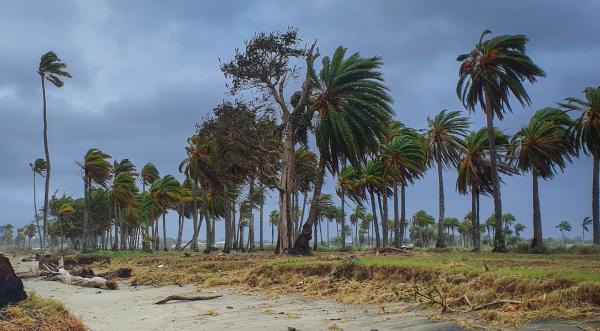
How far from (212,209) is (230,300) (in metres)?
55.5

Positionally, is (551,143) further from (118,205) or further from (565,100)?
(118,205)

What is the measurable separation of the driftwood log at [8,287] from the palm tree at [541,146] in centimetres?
3620

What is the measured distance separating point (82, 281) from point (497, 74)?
97.4 ft

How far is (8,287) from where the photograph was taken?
406 inches

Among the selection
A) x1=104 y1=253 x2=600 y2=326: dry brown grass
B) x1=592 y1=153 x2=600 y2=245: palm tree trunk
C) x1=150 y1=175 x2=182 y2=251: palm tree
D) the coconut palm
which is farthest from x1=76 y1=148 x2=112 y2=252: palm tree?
x1=592 y1=153 x2=600 y2=245: palm tree trunk

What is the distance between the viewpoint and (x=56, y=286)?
23.9 metres

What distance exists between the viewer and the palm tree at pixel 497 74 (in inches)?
1403

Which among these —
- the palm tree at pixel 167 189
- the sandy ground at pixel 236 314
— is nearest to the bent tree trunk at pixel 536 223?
the sandy ground at pixel 236 314

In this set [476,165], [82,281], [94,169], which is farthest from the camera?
[94,169]

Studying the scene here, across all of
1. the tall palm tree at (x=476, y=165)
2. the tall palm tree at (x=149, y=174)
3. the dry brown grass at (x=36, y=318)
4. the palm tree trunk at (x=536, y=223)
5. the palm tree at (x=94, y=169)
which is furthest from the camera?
the tall palm tree at (x=149, y=174)

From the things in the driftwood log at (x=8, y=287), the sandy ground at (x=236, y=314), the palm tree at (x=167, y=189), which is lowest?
the sandy ground at (x=236, y=314)

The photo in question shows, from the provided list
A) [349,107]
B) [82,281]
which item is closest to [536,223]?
[349,107]

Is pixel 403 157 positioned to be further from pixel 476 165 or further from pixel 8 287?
pixel 8 287

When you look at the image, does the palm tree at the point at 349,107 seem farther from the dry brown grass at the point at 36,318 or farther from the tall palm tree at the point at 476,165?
the dry brown grass at the point at 36,318
